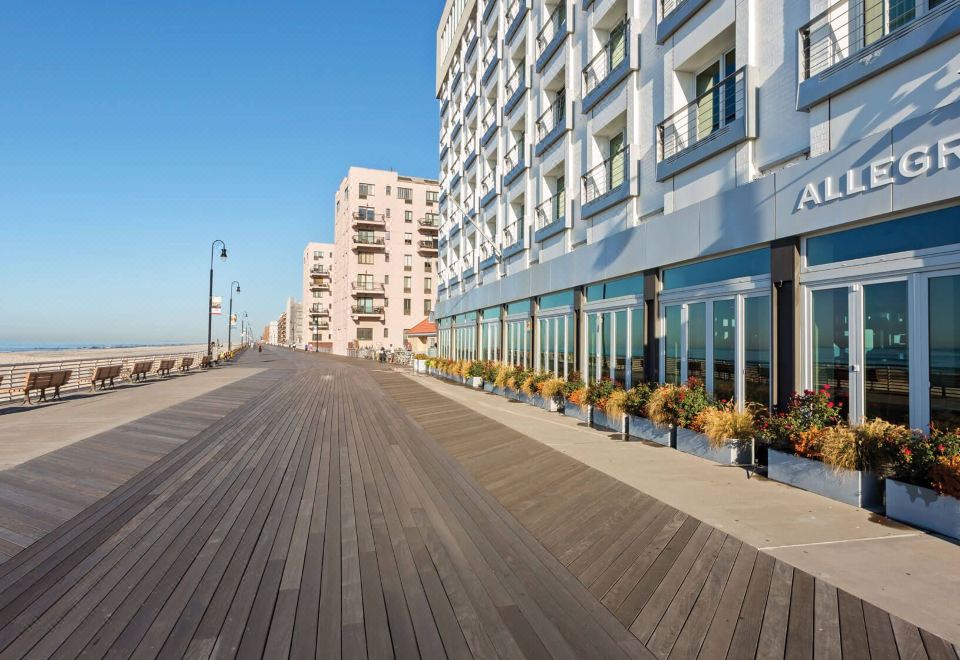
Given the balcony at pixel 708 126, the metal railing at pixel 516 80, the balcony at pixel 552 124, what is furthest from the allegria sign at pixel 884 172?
the metal railing at pixel 516 80

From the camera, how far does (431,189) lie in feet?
231

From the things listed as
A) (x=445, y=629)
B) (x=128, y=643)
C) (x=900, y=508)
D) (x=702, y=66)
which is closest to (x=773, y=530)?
(x=900, y=508)

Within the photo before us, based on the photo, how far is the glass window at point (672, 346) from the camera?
10.5 metres

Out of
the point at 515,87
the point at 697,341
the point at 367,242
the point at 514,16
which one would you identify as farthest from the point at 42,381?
the point at 367,242

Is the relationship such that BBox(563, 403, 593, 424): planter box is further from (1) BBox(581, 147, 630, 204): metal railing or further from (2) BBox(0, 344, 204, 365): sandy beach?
(2) BBox(0, 344, 204, 365): sandy beach

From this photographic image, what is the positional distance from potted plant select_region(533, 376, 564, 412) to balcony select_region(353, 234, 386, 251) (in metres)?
54.2

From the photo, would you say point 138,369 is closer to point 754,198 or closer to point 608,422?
point 608,422

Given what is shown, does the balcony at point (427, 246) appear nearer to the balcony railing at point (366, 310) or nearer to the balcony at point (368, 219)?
the balcony at point (368, 219)

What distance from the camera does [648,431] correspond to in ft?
31.8

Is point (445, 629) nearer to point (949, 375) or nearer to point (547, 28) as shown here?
point (949, 375)

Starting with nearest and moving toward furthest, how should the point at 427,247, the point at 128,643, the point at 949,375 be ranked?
the point at 128,643, the point at 949,375, the point at 427,247

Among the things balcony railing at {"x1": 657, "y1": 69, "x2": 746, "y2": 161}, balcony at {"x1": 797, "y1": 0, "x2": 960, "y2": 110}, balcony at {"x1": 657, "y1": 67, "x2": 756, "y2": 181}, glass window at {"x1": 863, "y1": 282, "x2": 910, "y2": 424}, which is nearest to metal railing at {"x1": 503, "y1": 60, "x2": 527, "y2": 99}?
balcony railing at {"x1": 657, "y1": 69, "x2": 746, "y2": 161}

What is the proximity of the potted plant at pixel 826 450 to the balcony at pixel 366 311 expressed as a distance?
60371 mm

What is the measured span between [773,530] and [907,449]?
1.73 m
